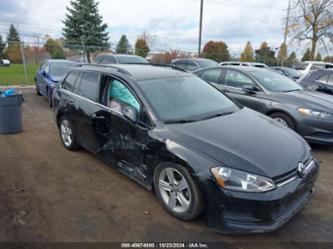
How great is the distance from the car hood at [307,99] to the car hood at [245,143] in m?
2.11

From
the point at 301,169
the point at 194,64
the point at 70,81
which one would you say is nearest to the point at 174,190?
the point at 301,169

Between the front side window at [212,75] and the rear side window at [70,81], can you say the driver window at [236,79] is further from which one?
the rear side window at [70,81]

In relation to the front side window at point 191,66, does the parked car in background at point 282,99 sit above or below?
below

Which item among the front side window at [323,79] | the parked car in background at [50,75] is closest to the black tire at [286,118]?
the front side window at [323,79]

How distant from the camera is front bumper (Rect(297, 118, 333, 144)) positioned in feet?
16.2

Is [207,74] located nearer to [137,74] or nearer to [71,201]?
[137,74]

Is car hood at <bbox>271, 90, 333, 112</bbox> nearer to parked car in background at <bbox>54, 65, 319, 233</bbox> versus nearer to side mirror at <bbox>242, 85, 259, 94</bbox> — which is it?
side mirror at <bbox>242, 85, 259, 94</bbox>

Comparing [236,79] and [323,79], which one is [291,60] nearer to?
[323,79]

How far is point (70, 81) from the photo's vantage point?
16.2ft

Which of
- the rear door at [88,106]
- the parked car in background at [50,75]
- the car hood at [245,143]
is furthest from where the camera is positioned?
the parked car in background at [50,75]

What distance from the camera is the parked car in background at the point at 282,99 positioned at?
16.4ft

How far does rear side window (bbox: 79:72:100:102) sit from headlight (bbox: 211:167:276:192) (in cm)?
230

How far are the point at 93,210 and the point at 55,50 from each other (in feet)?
87.0

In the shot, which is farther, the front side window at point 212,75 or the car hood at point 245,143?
the front side window at point 212,75
